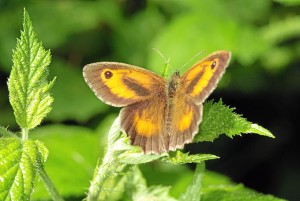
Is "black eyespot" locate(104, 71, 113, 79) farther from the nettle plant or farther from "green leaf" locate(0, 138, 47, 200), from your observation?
"green leaf" locate(0, 138, 47, 200)

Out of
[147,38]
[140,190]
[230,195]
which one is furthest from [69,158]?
[147,38]

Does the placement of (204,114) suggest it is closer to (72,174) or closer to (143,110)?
(143,110)

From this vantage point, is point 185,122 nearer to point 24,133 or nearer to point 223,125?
point 223,125

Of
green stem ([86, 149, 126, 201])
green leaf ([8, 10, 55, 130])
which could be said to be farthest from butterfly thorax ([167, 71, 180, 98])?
green leaf ([8, 10, 55, 130])

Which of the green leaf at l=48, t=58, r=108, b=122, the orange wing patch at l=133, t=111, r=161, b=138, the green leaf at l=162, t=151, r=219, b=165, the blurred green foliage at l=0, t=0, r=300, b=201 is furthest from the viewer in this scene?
the green leaf at l=48, t=58, r=108, b=122

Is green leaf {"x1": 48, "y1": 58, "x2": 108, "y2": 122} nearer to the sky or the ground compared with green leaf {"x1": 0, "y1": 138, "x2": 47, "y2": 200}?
nearer to the ground

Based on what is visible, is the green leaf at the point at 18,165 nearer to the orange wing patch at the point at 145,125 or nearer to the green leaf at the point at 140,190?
the orange wing patch at the point at 145,125
